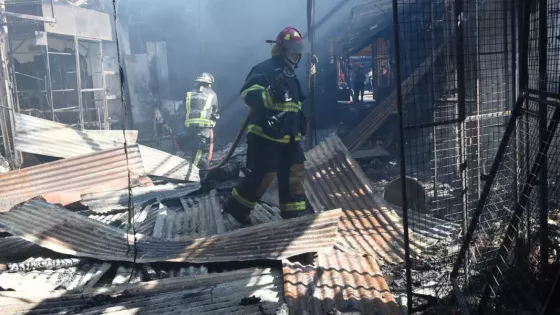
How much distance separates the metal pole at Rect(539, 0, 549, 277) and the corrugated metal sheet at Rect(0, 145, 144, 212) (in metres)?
5.02

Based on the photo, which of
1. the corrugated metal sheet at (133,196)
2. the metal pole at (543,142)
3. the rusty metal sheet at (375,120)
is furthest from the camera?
the rusty metal sheet at (375,120)

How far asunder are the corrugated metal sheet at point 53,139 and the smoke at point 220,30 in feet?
24.8

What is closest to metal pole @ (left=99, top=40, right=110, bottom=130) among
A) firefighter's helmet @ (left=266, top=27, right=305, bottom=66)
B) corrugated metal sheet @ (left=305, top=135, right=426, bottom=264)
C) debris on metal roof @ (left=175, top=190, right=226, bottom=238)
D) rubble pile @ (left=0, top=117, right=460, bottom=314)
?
rubble pile @ (left=0, top=117, right=460, bottom=314)

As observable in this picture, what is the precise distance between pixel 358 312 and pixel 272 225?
1524mm

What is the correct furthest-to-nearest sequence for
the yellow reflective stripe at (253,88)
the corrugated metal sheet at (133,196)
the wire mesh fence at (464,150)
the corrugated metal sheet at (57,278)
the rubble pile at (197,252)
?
the corrugated metal sheet at (133,196) → the yellow reflective stripe at (253,88) → the corrugated metal sheet at (57,278) → the wire mesh fence at (464,150) → the rubble pile at (197,252)

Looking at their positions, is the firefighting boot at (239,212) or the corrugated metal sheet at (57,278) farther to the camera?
the firefighting boot at (239,212)

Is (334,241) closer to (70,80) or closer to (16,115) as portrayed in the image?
(16,115)

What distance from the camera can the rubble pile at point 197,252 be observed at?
3574 mm

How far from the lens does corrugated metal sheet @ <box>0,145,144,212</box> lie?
663 centimetres

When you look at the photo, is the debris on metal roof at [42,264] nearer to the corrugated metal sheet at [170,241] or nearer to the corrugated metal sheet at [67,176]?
the corrugated metal sheet at [170,241]

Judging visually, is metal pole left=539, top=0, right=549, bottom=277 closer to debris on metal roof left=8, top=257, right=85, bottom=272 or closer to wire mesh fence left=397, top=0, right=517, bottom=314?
wire mesh fence left=397, top=0, right=517, bottom=314

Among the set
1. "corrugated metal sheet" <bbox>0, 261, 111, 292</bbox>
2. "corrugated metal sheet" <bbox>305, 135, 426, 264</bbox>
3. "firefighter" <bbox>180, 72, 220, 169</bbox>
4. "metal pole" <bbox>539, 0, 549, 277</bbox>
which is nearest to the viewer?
"metal pole" <bbox>539, 0, 549, 277</bbox>

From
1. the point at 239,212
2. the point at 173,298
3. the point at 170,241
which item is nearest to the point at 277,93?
the point at 239,212

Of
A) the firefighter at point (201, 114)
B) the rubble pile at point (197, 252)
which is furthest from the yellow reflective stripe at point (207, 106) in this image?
the rubble pile at point (197, 252)
